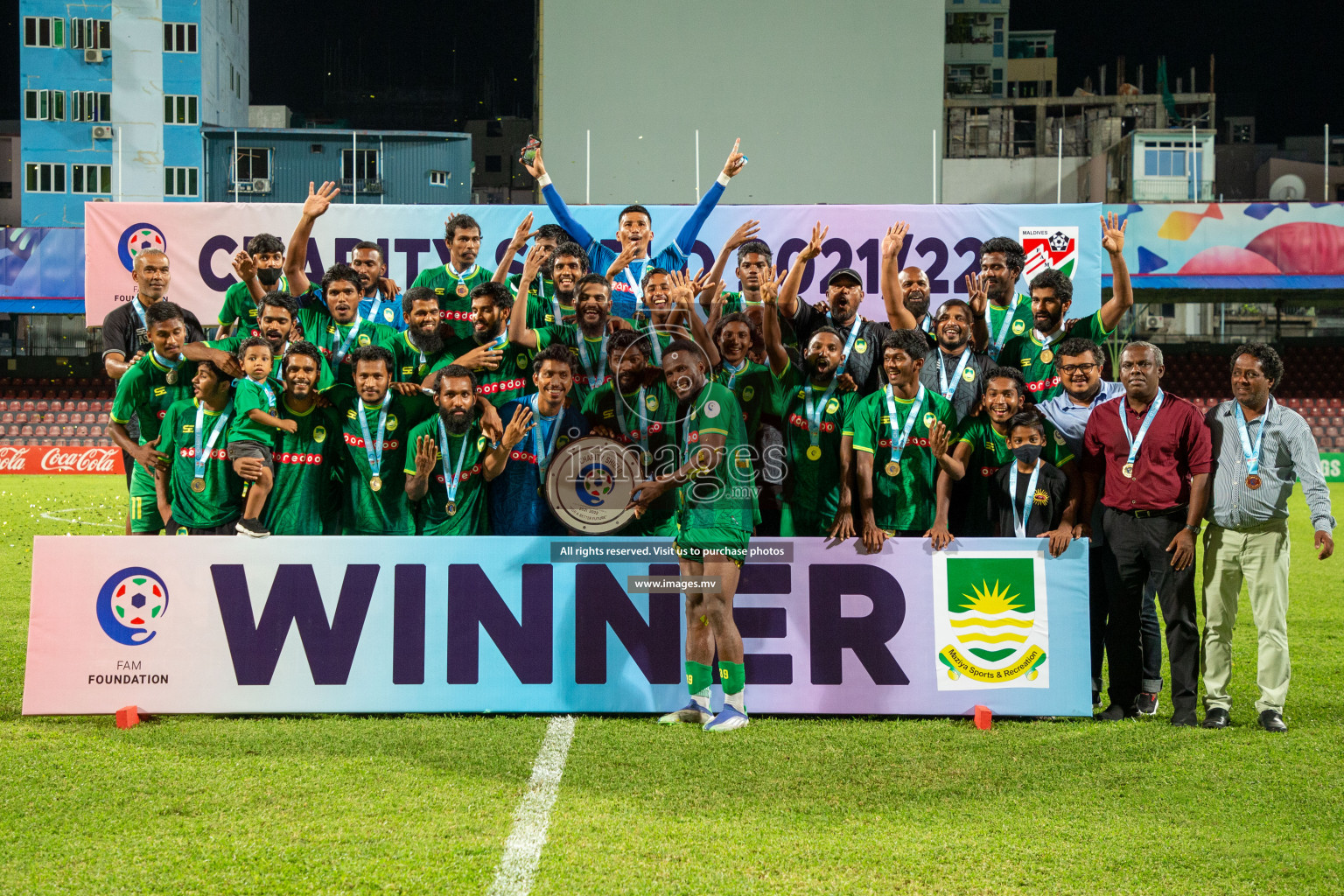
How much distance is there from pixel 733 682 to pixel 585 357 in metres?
2.14

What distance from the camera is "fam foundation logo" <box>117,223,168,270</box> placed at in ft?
34.5

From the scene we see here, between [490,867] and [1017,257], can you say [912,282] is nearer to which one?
[1017,257]

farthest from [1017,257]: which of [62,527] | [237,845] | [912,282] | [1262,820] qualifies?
[62,527]

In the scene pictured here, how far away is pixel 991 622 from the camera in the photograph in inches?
230

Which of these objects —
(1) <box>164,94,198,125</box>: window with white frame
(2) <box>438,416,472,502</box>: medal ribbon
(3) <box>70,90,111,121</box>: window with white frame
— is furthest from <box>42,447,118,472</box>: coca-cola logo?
(3) <box>70,90,111,121</box>: window with white frame

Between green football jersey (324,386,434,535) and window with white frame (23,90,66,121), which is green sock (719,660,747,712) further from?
window with white frame (23,90,66,121)

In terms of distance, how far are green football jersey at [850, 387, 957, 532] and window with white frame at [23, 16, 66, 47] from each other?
53.0 meters

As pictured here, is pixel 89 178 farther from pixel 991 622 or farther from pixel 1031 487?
pixel 991 622

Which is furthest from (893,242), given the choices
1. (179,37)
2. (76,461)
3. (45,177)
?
(45,177)

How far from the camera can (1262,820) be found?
4363 millimetres

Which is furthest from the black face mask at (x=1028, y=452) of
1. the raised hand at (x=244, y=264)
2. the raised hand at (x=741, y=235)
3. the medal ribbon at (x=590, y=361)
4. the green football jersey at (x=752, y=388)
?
the raised hand at (x=244, y=264)

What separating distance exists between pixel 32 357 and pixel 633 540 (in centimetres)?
3592

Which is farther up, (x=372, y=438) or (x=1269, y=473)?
(x=372, y=438)

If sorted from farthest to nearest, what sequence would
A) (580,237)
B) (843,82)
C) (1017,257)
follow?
(843,82)
(580,237)
(1017,257)
